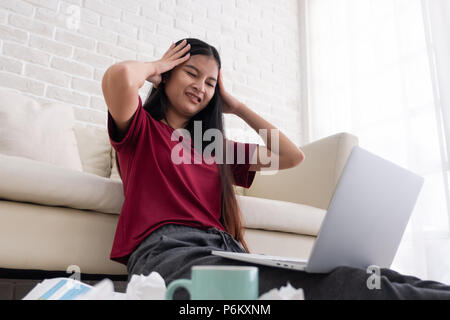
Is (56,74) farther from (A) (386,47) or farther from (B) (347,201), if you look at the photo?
(A) (386,47)

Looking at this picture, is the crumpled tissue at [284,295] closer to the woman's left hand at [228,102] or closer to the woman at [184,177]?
the woman at [184,177]

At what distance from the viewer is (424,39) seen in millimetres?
2213

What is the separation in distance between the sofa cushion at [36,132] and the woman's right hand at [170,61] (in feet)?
1.94

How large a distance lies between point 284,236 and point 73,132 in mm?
1027

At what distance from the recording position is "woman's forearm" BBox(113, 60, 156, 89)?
96cm

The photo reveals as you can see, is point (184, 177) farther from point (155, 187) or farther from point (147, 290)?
point (147, 290)

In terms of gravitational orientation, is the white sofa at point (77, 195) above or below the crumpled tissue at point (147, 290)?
above

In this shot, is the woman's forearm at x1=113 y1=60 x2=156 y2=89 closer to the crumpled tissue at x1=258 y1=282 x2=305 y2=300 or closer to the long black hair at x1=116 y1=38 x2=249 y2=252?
the long black hair at x1=116 y1=38 x2=249 y2=252

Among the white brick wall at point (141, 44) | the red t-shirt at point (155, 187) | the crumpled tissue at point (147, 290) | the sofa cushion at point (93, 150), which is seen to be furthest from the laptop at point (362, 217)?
the white brick wall at point (141, 44)

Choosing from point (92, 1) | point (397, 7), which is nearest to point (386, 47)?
point (397, 7)

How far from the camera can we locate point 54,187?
1.01 m

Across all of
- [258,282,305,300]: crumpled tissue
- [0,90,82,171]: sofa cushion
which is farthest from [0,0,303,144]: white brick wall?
[258,282,305,300]: crumpled tissue

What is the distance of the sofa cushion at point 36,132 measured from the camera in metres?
1.41

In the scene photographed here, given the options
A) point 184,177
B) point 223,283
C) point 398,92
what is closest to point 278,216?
point 184,177
